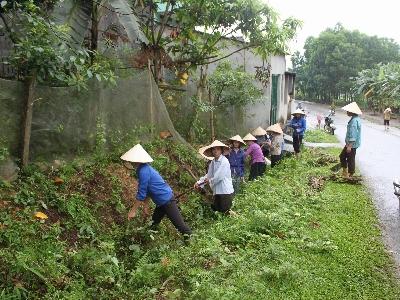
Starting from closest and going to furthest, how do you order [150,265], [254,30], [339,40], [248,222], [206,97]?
1. [150,265]
2. [248,222]
3. [254,30]
4. [206,97]
5. [339,40]

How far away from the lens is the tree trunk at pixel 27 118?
→ 251 inches

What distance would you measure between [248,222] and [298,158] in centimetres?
687

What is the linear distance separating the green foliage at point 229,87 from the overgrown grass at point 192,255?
5052 millimetres

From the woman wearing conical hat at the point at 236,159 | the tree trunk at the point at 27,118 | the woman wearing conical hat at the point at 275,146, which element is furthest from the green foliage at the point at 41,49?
the woman wearing conical hat at the point at 275,146

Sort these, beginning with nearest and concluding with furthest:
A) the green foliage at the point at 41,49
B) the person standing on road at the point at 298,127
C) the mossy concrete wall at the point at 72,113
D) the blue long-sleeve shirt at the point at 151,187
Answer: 1. the green foliage at the point at 41,49
2. the blue long-sleeve shirt at the point at 151,187
3. the mossy concrete wall at the point at 72,113
4. the person standing on road at the point at 298,127

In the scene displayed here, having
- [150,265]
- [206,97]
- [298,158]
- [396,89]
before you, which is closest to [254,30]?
[206,97]

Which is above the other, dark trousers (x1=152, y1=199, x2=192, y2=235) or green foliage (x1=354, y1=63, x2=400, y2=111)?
green foliage (x1=354, y1=63, x2=400, y2=111)

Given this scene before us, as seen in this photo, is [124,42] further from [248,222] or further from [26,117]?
[248,222]

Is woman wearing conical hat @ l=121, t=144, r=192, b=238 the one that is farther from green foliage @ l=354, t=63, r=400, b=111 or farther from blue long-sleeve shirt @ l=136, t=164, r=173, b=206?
green foliage @ l=354, t=63, r=400, b=111

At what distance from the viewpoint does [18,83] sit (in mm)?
6367

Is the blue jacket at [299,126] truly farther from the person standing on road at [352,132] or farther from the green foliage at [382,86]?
the green foliage at [382,86]

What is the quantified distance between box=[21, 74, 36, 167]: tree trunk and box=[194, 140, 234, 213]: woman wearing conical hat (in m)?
2.84

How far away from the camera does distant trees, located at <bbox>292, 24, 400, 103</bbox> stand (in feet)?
144

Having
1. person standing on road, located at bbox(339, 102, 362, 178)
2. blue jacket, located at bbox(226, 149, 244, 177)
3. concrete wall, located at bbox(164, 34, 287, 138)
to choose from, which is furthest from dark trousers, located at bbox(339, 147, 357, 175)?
concrete wall, located at bbox(164, 34, 287, 138)
